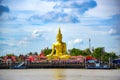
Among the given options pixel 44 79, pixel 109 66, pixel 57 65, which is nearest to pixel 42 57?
pixel 57 65

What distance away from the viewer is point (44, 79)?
16.1 feet

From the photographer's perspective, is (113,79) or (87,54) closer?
(113,79)

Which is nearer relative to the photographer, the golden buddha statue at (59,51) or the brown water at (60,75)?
the brown water at (60,75)

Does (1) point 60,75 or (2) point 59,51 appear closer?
(1) point 60,75

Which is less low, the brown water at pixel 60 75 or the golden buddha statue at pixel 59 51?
the golden buddha statue at pixel 59 51

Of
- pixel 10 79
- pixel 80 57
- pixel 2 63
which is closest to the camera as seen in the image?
pixel 10 79

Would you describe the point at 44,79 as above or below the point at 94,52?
below

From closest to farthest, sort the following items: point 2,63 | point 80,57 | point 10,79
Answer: point 10,79 < point 2,63 < point 80,57

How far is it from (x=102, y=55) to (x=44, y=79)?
389cm

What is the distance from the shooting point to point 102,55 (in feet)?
28.2

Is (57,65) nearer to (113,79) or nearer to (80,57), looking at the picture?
(80,57)

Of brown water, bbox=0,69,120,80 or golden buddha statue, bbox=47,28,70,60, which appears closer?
brown water, bbox=0,69,120,80

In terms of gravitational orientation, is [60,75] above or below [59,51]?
below

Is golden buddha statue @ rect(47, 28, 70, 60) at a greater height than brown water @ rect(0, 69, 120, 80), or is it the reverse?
golden buddha statue @ rect(47, 28, 70, 60)
